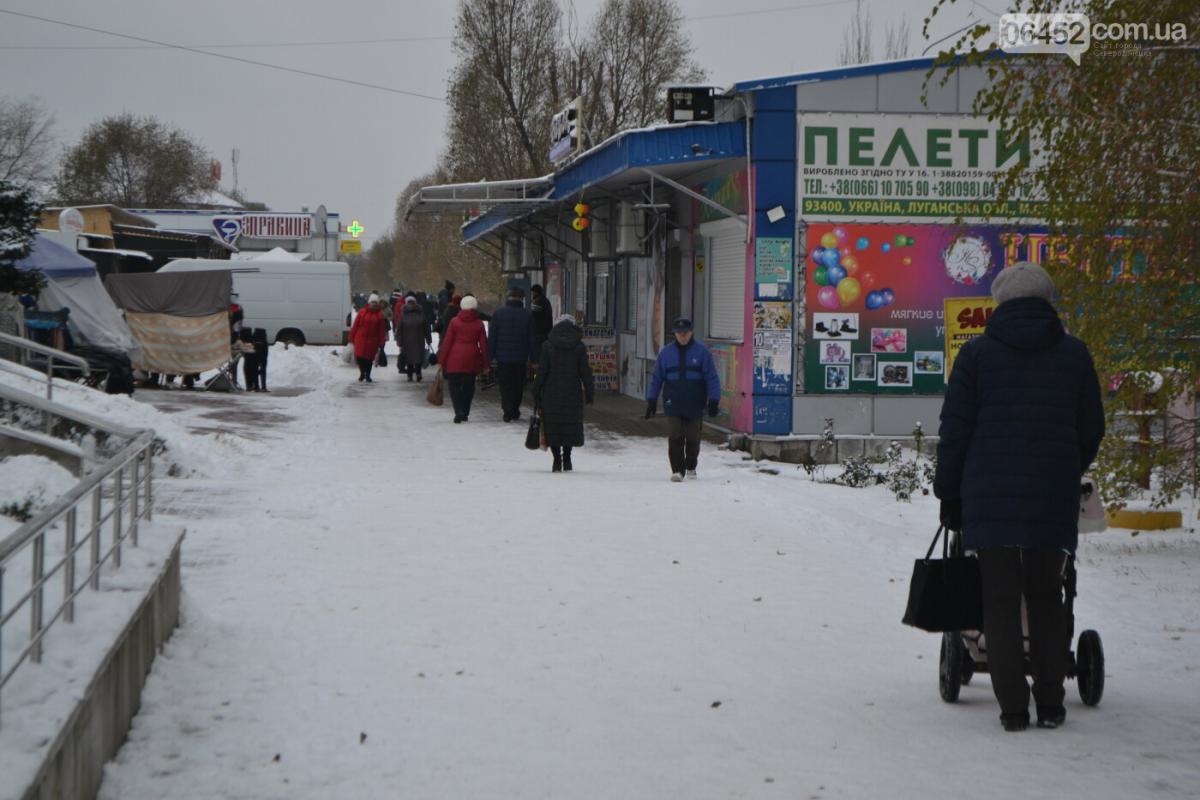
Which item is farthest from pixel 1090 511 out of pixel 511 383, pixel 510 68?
pixel 510 68

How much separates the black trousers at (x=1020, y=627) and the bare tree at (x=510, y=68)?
4252 centimetres

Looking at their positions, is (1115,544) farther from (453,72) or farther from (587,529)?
(453,72)

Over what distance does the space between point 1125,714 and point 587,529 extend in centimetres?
551

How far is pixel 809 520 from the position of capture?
1183 centimetres

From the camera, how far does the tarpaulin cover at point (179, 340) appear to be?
25.9m

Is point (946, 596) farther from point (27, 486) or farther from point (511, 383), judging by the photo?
point (511, 383)

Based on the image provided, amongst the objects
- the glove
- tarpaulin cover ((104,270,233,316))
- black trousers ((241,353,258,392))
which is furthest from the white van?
the glove

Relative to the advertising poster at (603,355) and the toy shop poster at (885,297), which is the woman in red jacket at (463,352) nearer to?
the toy shop poster at (885,297)

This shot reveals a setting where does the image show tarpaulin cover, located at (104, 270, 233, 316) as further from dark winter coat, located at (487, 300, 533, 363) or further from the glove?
the glove

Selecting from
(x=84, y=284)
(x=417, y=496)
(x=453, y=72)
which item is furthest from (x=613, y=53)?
(x=417, y=496)

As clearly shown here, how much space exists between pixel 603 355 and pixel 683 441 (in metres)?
12.5

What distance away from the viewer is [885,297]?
1828 cm

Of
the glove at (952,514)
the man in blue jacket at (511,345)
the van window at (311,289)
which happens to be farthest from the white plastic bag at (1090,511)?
the van window at (311,289)

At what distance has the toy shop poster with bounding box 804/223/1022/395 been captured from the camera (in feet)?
59.5
